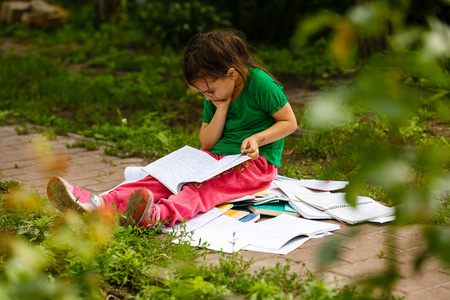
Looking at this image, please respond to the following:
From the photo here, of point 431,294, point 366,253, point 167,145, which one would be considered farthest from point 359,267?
point 167,145

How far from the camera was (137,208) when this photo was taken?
260cm

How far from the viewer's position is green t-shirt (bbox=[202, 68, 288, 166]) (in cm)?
312

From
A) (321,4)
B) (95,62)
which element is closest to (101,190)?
(95,62)

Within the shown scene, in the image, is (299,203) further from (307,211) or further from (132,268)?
(132,268)

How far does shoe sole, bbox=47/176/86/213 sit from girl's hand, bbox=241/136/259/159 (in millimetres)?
853

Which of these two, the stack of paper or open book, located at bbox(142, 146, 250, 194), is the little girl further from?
the stack of paper

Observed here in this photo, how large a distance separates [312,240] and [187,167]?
0.86 m

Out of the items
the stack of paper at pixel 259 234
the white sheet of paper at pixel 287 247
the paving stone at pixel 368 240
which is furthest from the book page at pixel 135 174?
the paving stone at pixel 368 240

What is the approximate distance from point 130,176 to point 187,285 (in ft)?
4.48

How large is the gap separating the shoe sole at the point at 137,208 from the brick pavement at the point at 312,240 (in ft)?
1.28

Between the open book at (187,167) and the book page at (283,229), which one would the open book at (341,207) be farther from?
the open book at (187,167)

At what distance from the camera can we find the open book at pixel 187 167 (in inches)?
116

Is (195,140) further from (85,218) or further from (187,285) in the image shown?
(187,285)

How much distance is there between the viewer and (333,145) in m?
4.23
